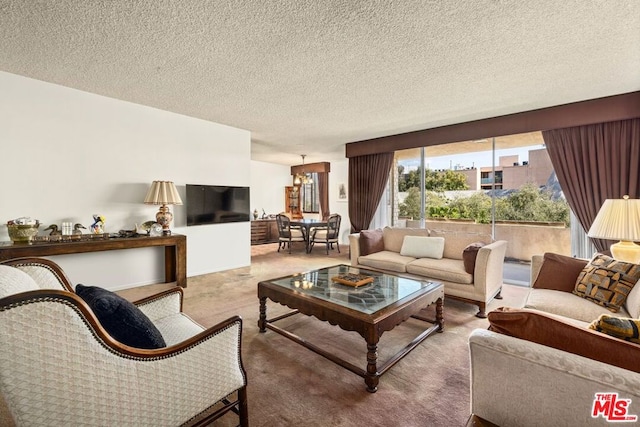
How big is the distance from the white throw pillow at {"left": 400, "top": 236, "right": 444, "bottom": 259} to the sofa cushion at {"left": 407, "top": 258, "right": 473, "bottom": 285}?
0.11 metres

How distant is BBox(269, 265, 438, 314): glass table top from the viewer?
2178mm

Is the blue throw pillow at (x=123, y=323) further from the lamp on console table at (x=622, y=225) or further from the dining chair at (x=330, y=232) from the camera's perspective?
the dining chair at (x=330, y=232)

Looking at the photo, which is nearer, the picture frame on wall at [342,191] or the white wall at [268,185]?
the picture frame on wall at [342,191]

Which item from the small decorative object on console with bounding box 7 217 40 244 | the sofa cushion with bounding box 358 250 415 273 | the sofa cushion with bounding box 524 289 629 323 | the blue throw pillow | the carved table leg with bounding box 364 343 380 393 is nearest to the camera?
the blue throw pillow

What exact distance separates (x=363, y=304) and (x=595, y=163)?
3697 mm

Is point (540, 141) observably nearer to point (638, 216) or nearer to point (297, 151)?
point (638, 216)

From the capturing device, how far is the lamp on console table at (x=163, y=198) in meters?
3.75

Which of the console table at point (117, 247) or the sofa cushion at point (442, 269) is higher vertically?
the console table at point (117, 247)

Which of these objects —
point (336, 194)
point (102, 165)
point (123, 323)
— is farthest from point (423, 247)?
point (336, 194)

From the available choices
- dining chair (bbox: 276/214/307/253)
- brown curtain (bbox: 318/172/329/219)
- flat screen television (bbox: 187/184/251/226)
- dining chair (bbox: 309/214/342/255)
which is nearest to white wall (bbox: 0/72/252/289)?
flat screen television (bbox: 187/184/251/226)

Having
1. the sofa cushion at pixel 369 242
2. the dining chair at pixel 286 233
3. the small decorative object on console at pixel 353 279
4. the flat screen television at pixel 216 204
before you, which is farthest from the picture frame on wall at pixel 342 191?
the small decorative object on console at pixel 353 279

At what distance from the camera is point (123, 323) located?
3.94 ft

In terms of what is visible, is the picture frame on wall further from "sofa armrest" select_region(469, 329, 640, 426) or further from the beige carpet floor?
"sofa armrest" select_region(469, 329, 640, 426)

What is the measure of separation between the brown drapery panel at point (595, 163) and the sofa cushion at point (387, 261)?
230 centimetres
